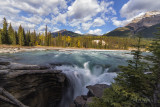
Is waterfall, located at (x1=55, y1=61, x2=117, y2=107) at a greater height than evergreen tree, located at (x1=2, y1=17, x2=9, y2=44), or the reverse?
evergreen tree, located at (x1=2, y1=17, x2=9, y2=44)

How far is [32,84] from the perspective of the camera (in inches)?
320

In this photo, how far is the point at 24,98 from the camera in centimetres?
723

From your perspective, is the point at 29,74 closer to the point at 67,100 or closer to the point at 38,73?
the point at 38,73

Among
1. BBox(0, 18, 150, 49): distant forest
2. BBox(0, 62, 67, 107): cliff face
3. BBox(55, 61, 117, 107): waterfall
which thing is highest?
BBox(0, 18, 150, 49): distant forest

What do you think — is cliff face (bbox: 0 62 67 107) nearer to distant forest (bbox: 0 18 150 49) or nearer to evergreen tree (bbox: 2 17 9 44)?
distant forest (bbox: 0 18 150 49)

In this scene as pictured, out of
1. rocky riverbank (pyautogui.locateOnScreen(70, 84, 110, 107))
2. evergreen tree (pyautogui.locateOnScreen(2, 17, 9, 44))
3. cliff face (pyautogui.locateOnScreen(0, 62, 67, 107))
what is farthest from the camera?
evergreen tree (pyautogui.locateOnScreen(2, 17, 9, 44))

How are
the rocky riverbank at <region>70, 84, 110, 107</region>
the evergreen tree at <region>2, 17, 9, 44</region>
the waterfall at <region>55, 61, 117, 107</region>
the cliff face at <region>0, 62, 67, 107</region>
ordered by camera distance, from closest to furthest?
the cliff face at <region>0, 62, 67, 107</region>
the rocky riverbank at <region>70, 84, 110, 107</region>
the waterfall at <region>55, 61, 117, 107</region>
the evergreen tree at <region>2, 17, 9, 44</region>

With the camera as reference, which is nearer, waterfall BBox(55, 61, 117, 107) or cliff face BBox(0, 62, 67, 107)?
cliff face BBox(0, 62, 67, 107)

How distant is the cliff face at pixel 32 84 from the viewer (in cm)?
661

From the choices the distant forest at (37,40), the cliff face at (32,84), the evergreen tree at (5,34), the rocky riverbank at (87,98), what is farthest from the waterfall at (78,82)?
the evergreen tree at (5,34)

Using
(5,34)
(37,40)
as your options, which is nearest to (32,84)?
(5,34)

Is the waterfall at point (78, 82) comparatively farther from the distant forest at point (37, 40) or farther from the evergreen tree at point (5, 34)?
the evergreen tree at point (5, 34)

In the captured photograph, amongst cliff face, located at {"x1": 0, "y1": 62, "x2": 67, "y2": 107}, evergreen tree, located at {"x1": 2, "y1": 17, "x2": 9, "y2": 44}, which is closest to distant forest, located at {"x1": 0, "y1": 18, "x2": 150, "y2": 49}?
evergreen tree, located at {"x1": 2, "y1": 17, "x2": 9, "y2": 44}

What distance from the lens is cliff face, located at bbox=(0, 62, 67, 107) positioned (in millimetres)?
6613
